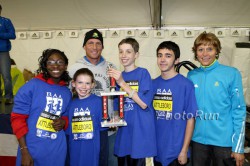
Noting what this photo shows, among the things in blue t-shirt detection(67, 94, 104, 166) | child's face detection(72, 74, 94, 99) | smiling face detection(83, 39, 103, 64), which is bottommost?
blue t-shirt detection(67, 94, 104, 166)

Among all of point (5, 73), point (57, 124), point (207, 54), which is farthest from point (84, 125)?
point (5, 73)

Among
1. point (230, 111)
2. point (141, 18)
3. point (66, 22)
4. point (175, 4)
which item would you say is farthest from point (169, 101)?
point (66, 22)

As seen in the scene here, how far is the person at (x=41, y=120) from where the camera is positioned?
4.91 feet

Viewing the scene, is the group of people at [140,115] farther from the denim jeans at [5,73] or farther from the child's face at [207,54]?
the denim jeans at [5,73]

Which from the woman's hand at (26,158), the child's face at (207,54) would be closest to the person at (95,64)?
the woman's hand at (26,158)

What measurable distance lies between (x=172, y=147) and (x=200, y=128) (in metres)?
0.30

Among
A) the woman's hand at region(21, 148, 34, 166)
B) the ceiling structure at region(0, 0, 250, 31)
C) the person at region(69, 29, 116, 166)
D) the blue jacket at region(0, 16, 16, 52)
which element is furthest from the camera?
the ceiling structure at region(0, 0, 250, 31)

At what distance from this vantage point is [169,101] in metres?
1.62

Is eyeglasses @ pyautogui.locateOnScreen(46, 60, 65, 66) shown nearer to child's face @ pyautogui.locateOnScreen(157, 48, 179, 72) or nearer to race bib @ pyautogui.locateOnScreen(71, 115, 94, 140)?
race bib @ pyautogui.locateOnScreen(71, 115, 94, 140)

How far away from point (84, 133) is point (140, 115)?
0.44 metres

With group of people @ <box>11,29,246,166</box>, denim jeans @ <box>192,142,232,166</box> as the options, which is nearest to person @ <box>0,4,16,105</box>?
group of people @ <box>11,29,246,166</box>

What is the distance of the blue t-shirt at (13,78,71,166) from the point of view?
151 centimetres

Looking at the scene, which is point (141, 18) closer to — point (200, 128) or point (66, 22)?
point (66, 22)

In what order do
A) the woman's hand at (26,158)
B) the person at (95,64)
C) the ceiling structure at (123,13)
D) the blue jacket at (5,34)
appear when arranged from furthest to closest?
the ceiling structure at (123,13), the blue jacket at (5,34), the person at (95,64), the woman's hand at (26,158)
